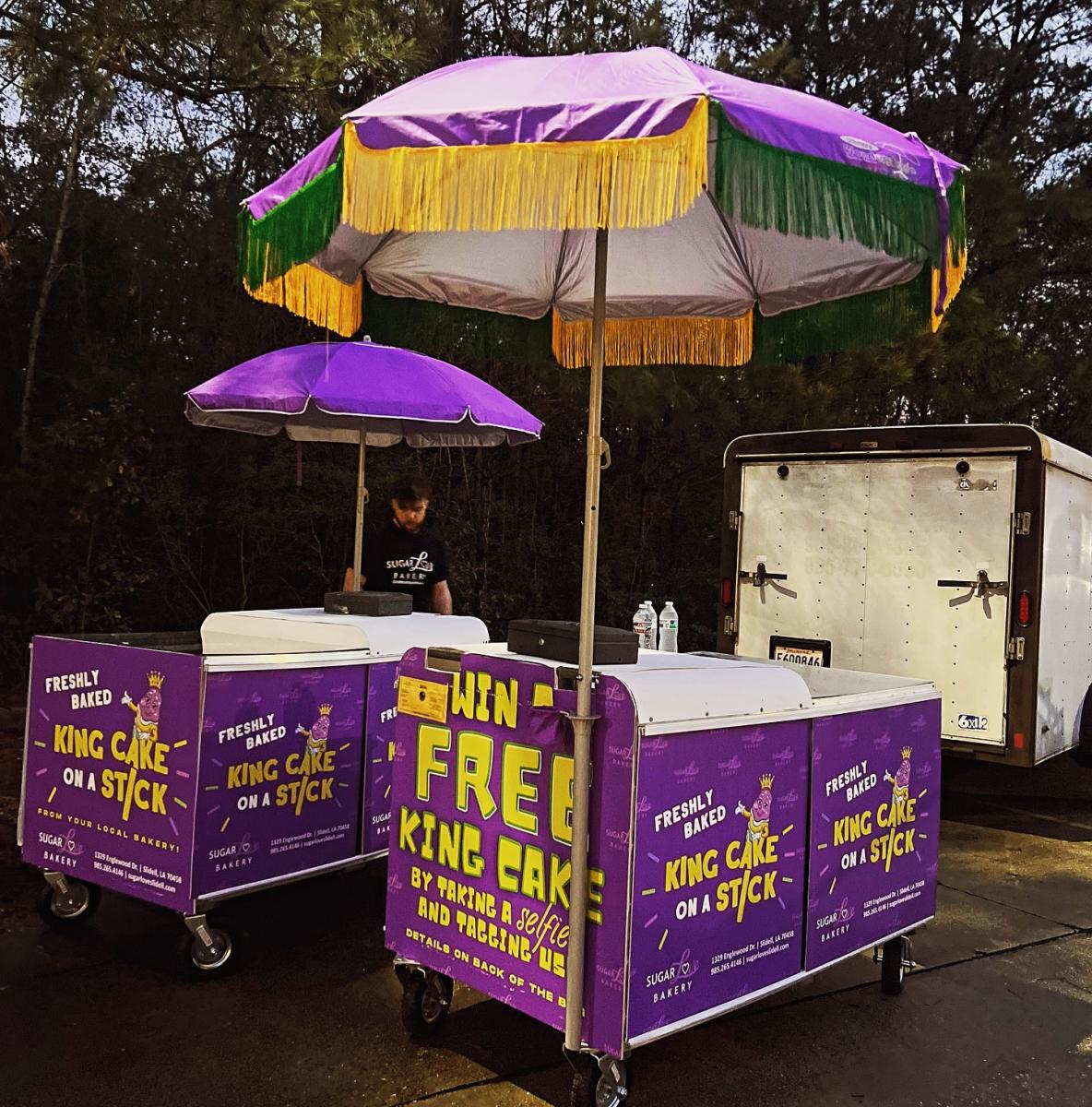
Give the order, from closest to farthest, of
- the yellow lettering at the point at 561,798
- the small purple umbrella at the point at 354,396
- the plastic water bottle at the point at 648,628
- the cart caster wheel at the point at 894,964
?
1. the yellow lettering at the point at 561,798
2. the cart caster wheel at the point at 894,964
3. the plastic water bottle at the point at 648,628
4. the small purple umbrella at the point at 354,396

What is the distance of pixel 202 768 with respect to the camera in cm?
368

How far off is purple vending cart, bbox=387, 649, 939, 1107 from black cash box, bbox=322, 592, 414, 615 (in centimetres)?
143

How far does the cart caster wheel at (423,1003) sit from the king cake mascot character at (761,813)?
3.48 ft

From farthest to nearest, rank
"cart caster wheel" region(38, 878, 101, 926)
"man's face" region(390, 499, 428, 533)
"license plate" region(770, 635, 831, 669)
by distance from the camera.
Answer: "license plate" region(770, 635, 831, 669) < "man's face" region(390, 499, 428, 533) < "cart caster wheel" region(38, 878, 101, 926)

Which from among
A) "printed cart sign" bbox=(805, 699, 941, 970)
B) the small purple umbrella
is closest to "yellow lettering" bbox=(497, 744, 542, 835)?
"printed cart sign" bbox=(805, 699, 941, 970)

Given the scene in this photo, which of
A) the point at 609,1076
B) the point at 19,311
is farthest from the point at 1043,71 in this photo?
the point at 609,1076

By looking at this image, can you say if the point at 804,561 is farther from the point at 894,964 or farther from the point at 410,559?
the point at 894,964

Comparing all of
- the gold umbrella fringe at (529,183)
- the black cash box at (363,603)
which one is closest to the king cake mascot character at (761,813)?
the gold umbrella fringe at (529,183)

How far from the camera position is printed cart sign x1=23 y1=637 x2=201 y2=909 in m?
3.70

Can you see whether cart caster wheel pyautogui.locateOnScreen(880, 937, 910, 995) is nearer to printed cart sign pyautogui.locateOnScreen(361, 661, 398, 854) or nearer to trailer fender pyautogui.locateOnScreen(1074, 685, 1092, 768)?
printed cart sign pyautogui.locateOnScreen(361, 661, 398, 854)

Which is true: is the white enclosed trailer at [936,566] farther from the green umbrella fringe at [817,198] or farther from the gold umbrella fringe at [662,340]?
the green umbrella fringe at [817,198]

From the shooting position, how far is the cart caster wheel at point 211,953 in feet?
12.1

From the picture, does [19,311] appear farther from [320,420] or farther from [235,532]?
[320,420]

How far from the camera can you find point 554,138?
2.48m
